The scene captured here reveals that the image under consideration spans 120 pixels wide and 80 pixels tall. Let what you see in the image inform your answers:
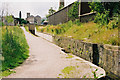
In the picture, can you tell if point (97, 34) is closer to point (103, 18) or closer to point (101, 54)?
point (103, 18)

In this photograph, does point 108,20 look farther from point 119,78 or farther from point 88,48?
point 119,78

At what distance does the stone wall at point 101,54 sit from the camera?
4.91 metres

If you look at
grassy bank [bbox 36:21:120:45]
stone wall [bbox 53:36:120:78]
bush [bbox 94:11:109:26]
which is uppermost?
bush [bbox 94:11:109:26]

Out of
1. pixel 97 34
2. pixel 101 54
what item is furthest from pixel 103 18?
pixel 101 54

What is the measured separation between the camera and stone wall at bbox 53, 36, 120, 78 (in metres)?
4.91

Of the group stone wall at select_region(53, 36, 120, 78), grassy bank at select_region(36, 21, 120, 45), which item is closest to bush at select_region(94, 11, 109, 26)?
grassy bank at select_region(36, 21, 120, 45)

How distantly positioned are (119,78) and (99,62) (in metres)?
1.51

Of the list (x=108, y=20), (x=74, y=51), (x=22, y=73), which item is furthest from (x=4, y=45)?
(x=108, y=20)

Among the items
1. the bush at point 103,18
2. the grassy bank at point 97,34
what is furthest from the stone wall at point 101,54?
the bush at point 103,18

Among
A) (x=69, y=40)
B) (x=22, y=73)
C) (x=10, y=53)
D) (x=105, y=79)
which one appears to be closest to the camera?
(x=105, y=79)

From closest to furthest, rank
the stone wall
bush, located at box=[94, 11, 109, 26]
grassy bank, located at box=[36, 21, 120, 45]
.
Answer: the stone wall
grassy bank, located at box=[36, 21, 120, 45]
bush, located at box=[94, 11, 109, 26]

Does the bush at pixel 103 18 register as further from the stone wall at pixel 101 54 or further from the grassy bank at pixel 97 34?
the stone wall at pixel 101 54

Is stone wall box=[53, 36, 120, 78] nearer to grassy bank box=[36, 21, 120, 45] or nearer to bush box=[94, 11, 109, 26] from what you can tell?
grassy bank box=[36, 21, 120, 45]

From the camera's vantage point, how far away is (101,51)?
19.5 feet
